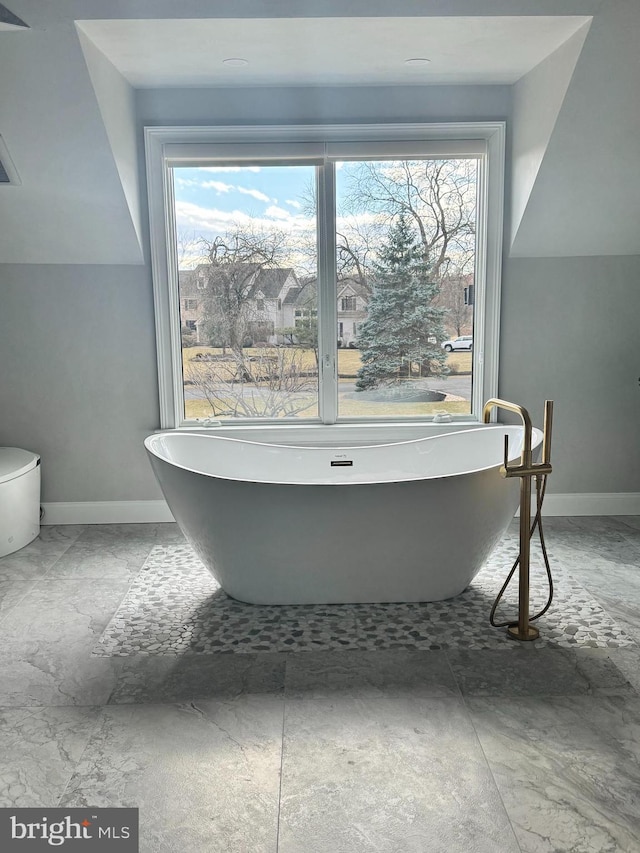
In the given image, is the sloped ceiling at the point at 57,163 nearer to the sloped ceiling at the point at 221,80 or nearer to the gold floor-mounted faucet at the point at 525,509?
the sloped ceiling at the point at 221,80

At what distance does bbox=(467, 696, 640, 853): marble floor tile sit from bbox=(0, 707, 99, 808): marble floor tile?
1.20m

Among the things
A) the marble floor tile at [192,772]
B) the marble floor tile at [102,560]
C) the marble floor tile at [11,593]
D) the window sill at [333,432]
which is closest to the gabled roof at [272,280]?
the window sill at [333,432]

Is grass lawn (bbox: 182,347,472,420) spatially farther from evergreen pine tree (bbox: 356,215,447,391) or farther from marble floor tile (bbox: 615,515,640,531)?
marble floor tile (bbox: 615,515,640,531)

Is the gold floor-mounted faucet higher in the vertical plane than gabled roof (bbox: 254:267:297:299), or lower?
lower

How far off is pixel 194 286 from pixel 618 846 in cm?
330

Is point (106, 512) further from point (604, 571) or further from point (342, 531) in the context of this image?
point (604, 571)

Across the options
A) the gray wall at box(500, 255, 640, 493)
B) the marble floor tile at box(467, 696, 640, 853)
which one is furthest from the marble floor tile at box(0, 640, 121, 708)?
the gray wall at box(500, 255, 640, 493)

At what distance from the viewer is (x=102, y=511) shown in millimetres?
4121

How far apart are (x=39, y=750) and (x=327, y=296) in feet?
9.01

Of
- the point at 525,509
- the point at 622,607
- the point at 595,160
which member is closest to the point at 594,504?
the point at 622,607

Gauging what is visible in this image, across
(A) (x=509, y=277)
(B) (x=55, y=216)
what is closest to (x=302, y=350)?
(A) (x=509, y=277)

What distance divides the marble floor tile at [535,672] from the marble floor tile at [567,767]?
0.06 m

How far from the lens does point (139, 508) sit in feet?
13.5

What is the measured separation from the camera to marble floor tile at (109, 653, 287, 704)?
2.31 m
